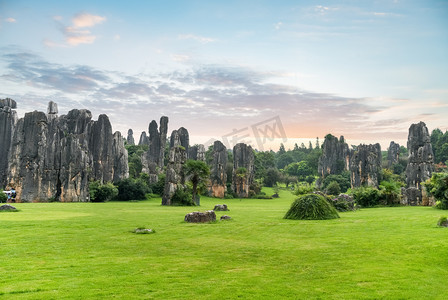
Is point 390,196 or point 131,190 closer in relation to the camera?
point 390,196

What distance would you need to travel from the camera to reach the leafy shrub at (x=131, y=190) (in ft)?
184

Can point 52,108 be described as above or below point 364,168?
above

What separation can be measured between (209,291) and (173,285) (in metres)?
0.93

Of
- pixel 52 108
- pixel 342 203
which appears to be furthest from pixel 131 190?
pixel 342 203

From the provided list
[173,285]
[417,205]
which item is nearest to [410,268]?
[173,285]

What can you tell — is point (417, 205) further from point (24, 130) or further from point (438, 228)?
point (24, 130)

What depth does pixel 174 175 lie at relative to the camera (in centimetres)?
4491

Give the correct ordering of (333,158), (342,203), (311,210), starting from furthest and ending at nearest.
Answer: (333,158), (342,203), (311,210)

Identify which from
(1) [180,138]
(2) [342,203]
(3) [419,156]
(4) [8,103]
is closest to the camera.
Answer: (2) [342,203]

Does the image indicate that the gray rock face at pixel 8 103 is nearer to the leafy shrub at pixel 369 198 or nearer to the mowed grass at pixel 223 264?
the mowed grass at pixel 223 264

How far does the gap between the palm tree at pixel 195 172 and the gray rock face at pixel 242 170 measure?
28868 mm

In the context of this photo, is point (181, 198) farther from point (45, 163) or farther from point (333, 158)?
point (333, 158)

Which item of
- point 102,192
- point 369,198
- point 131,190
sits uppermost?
point 131,190

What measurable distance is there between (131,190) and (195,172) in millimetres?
15692
